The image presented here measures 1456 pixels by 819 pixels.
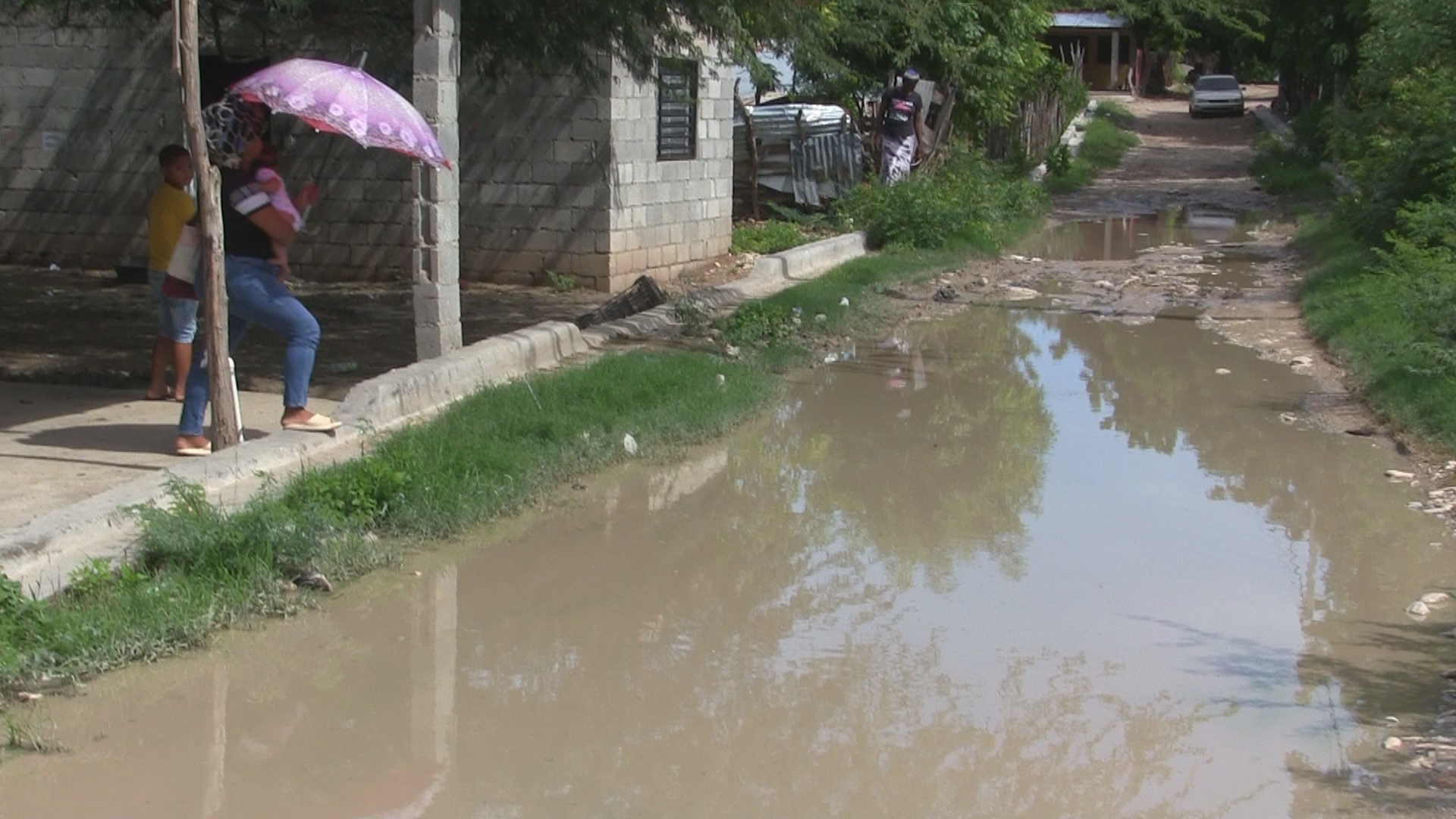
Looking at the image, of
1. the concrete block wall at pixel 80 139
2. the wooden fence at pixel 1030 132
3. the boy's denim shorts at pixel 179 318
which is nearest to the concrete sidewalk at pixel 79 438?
the boy's denim shorts at pixel 179 318

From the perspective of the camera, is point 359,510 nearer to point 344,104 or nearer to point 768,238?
point 344,104

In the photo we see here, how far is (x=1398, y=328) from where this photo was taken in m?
11.7

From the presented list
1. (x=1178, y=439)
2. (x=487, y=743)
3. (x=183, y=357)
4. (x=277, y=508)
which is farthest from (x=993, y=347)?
(x=487, y=743)

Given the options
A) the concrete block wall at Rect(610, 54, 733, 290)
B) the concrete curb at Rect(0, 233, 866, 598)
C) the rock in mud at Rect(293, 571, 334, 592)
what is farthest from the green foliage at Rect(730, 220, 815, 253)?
the rock in mud at Rect(293, 571, 334, 592)

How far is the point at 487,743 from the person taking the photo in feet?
16.8

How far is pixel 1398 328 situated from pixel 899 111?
1113cm

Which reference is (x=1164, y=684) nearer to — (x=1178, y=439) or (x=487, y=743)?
(x=487, y=743)

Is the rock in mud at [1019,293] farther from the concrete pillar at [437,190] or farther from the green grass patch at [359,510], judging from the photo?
the concrete pillar at [437,190]

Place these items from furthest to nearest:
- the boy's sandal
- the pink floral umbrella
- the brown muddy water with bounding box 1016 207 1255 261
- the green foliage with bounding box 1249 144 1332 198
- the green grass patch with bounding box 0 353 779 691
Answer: the green foliage with bounding box 1249 144 1332 198
the brown muddy water with bounding box 1016 207 1255 261
the boy's sandal
the pink floral umbrella
the green grass patch with bounding box 0 353 779 691

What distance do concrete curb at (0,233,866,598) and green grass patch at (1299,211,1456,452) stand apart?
514cm

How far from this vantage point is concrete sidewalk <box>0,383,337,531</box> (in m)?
7.05

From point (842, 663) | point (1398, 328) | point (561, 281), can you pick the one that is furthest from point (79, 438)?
point (1398, 328)

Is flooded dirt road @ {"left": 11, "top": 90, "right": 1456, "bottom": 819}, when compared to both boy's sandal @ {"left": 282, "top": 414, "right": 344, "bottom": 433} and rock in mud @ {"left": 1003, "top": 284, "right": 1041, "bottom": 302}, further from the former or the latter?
rock in mud @ {"left": 1003, "top": 284, "right": 1041, "bottom": 302}

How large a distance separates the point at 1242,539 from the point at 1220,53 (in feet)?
196
